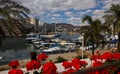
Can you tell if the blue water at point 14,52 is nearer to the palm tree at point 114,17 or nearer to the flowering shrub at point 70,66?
the palm tree at point 114,17

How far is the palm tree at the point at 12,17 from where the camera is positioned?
16.3m

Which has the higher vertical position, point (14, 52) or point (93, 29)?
point (93, 29)

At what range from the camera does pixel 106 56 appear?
6.18 m

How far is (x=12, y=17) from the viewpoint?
1652 cm

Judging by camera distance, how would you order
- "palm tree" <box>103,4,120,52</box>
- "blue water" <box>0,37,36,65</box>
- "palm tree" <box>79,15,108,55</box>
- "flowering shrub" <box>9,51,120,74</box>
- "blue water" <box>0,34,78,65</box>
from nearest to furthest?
"flowering shrub" <box>9,51,120,74</box>, "palm tree" <box>79,15,108,55</box>, "palm tree" <box>103,4,120,52</box>, "blue water" <box>0,34,78,65</box>, "blue water" <box>0,37,36,65</box>

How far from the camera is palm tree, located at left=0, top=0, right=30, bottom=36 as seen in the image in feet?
53.5

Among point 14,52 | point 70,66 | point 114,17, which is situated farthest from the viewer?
point 14,52

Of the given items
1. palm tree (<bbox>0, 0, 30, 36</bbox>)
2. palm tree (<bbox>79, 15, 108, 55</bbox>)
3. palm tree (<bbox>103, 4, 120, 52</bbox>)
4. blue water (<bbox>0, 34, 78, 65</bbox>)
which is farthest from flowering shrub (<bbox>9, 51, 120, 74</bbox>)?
palm tree (<bbox>103, 4, 120, 52</bbox>)

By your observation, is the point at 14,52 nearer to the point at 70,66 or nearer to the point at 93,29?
the point at 93,29

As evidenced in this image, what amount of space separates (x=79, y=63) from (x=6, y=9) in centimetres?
1188

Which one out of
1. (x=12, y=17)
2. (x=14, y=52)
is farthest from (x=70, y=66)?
(x=14, y=52)

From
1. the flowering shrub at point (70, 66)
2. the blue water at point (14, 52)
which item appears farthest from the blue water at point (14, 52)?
the flowering shrub at point (70, 66)

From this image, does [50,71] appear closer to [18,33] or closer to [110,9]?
[18,33]

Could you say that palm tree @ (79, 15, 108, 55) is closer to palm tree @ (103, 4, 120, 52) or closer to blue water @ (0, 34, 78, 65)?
palm tree @ (103, 4, 120, 52)
